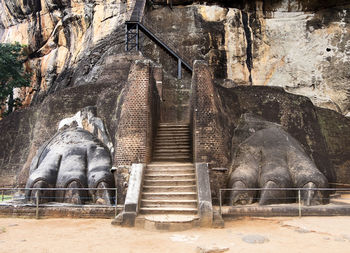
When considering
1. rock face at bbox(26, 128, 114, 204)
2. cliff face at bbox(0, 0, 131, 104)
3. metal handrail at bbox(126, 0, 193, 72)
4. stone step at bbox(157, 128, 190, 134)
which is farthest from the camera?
cliff face at bbox(0, 0, 131, 104)

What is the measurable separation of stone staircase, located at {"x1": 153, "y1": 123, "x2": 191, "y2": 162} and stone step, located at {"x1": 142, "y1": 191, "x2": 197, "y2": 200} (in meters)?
1.93

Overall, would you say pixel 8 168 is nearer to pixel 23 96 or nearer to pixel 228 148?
pixel 228 148

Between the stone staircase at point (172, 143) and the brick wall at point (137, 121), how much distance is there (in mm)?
614

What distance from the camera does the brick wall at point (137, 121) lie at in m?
8.91

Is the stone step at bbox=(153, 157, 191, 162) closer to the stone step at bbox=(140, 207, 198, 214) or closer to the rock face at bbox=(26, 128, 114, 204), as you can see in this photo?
the rock face at bbox=(26, 128, 114, 204)

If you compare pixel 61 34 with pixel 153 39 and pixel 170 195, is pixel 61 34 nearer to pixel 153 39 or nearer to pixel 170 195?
pixel 153 39

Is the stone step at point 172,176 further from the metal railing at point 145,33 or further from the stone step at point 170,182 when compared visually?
the metal railing at point 145,33

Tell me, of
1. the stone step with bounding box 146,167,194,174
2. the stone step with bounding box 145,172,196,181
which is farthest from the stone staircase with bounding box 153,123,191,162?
the stone step with bounding box 145,172,196,181

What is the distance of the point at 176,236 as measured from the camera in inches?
255

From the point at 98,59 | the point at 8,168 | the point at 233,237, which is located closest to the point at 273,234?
the point at 233,237

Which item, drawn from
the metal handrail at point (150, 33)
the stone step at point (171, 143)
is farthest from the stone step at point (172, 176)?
the metal handrail at point (150, 33)

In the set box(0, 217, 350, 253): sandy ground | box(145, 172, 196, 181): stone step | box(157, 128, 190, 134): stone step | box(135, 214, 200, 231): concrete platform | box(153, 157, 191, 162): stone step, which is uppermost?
box(157, 128, 190, 134): stone step

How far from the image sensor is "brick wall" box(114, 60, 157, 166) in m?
8.91

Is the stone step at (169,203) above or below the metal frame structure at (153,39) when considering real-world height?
below
